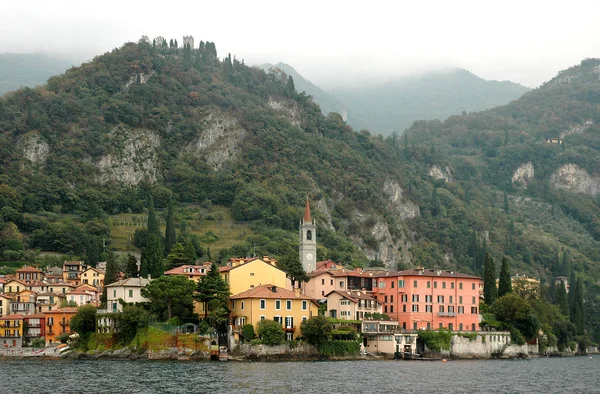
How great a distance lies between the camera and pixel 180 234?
Result: 503ft

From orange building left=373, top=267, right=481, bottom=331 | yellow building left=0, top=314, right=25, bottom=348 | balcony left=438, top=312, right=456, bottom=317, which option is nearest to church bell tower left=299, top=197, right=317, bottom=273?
orange building left=373, top=267, right=481, bottom=331

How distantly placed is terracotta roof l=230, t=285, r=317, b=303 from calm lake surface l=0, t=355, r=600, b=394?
9691 mm

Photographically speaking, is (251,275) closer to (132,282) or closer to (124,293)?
(132,282)

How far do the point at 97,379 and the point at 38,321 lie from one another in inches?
1814

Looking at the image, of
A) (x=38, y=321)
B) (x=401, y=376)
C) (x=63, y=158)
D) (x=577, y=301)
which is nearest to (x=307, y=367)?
(x=401, y=376)

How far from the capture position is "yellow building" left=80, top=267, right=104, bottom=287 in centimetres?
13288

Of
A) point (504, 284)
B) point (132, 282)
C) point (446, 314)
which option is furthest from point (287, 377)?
point (504, 284)

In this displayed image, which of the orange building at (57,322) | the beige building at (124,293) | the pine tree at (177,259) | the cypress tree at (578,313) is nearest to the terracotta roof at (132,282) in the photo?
the beige building at (124,293)

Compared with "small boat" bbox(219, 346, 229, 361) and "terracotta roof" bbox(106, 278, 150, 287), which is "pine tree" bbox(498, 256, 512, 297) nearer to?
"small boat" bbox(219, 346, 229, 361)

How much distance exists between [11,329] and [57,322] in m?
5.89

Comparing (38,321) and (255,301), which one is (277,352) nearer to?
(255,301)

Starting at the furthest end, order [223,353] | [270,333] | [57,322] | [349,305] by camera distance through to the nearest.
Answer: [57,322] → [349,305] → [270,333] → [223,353]

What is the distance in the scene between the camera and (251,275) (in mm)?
101188

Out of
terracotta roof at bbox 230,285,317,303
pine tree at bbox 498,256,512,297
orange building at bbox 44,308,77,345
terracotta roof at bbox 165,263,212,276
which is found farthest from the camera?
pine tree at bbox 498,256,512,297
